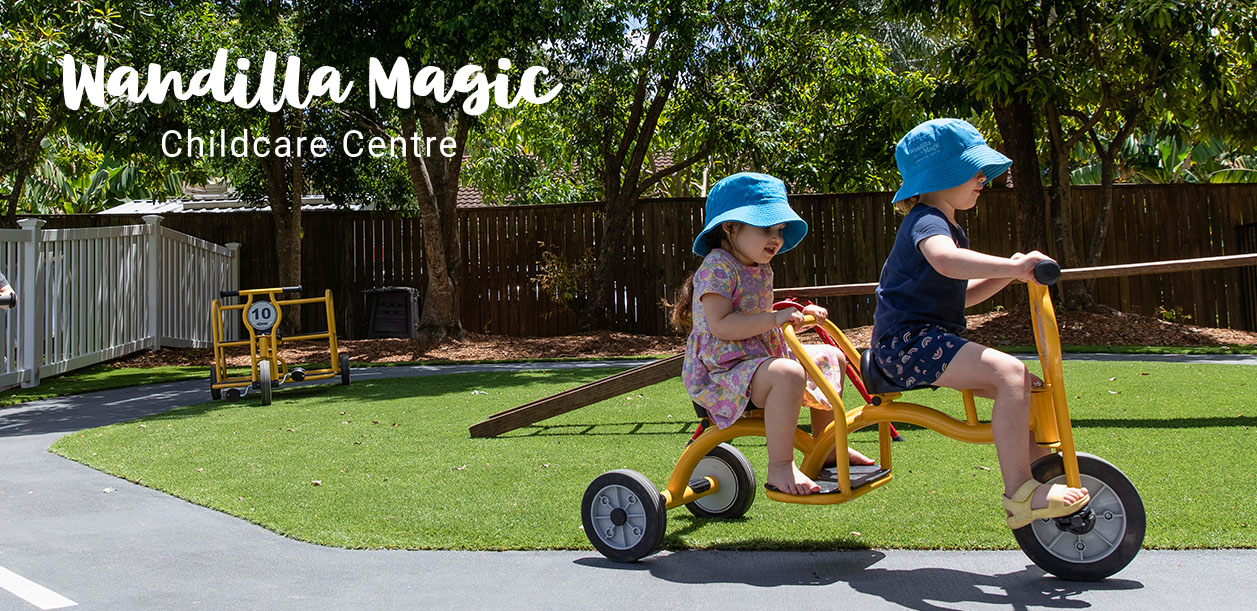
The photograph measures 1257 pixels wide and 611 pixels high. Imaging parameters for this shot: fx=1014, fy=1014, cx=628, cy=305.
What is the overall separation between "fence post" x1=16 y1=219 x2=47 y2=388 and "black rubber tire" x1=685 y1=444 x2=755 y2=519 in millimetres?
9538

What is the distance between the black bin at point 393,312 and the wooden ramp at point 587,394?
36.9 feet

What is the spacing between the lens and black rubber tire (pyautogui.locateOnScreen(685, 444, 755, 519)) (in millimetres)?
4209

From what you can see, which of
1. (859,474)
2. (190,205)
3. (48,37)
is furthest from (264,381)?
(190,205)

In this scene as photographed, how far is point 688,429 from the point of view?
670cm

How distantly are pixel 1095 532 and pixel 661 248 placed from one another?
14095 mm

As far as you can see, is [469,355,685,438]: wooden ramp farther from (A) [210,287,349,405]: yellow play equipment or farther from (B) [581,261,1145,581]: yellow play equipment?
(A) [210,287,349,405]: yellow play equipment

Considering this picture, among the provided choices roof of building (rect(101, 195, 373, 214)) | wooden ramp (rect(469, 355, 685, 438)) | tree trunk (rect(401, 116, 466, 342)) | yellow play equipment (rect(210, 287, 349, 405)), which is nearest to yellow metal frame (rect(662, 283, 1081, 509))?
wooden ramp (rect(469, 355, 685, 438))

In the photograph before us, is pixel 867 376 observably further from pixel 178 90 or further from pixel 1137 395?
pixel 178 90

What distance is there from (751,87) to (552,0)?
4.09 metres

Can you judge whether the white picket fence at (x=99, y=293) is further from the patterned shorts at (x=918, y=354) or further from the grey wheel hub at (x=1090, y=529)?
the grey wheel hub at (x=1090, y=529)

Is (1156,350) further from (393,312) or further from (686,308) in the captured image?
(393,312)

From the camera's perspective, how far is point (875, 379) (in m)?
3.47

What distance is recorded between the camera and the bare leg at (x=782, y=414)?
11.6ft

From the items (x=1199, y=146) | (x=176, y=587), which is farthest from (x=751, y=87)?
(x=1199, y=146)
